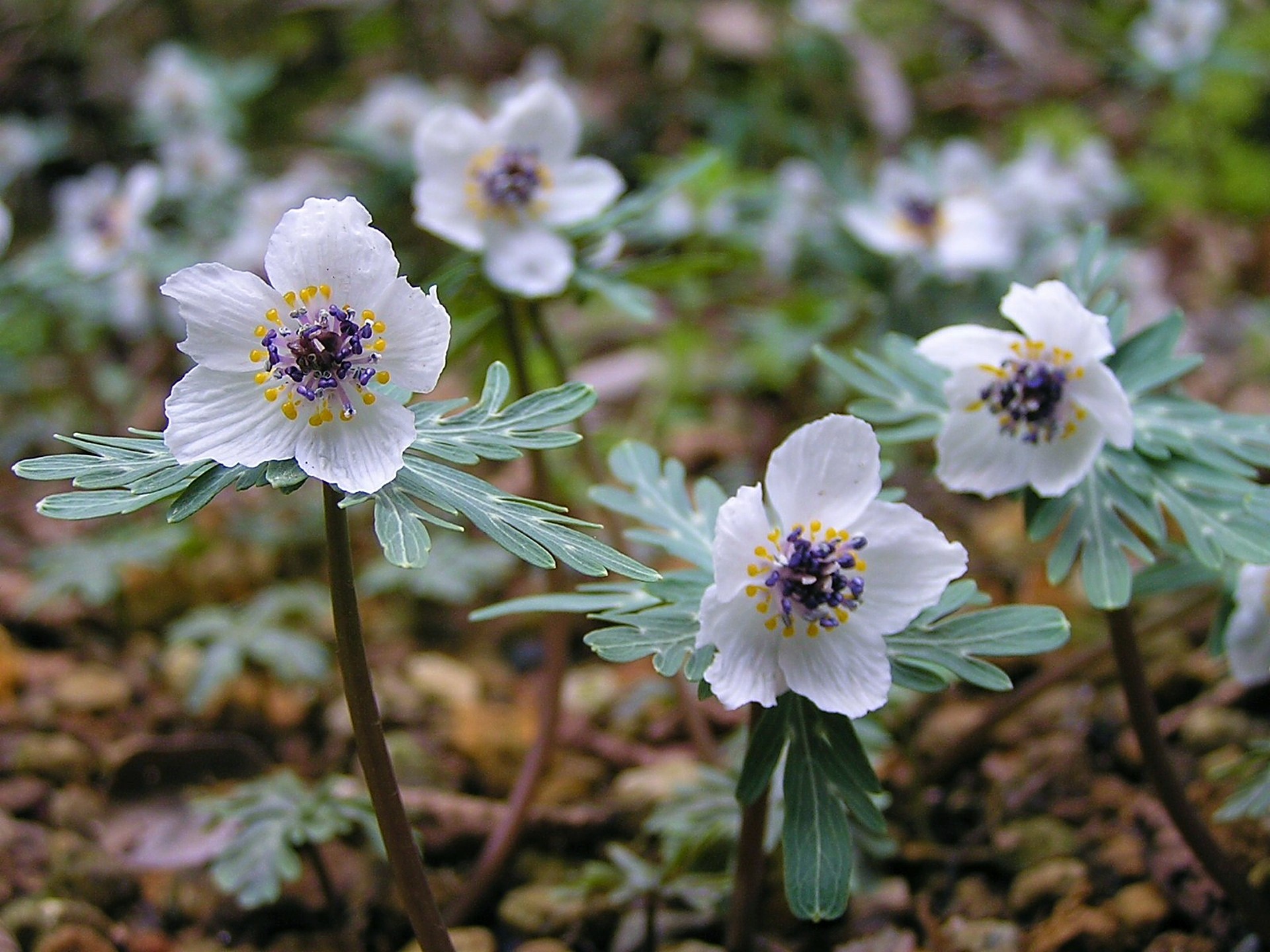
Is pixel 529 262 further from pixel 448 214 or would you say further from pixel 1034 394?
pixel 1034 394

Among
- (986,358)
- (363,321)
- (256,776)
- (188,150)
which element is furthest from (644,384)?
(363,321)

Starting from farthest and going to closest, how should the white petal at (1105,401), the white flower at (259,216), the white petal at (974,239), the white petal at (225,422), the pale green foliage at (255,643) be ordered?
1. the white flower at (259,216)
2. the white petal at (974,239)
3. the pale green foliage at (255,643)
4. the white petal at (1105,401)
5. the white petal at (225,422)

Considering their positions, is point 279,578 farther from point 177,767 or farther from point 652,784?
point 652,784

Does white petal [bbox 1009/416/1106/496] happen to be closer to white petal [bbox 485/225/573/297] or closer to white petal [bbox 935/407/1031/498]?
white petal [bbox 935/407/1031/498]

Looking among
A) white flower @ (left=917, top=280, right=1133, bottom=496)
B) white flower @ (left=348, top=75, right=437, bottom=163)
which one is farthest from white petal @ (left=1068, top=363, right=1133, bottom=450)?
white flower @ (left=348, top=75, right=437, bottom=163)

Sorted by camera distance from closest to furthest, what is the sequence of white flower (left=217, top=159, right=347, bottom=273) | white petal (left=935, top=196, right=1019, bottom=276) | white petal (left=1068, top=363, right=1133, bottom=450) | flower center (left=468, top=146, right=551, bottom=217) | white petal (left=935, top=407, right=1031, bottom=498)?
1. white petal (left=1068, top=363, right=1133, bottom=450)
2. white petal (left=935, top=407, right=1031, bottom=498)
3. flower center (left=468, top=146, right=551, bottom=217)
4. white petal (left=935, top=196, right=1019, bottom=276)
5. white flower (left=217, top=159, right=347, bottom=273)

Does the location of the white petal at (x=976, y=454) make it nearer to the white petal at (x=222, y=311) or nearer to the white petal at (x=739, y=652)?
the white petal at (x=739, y=652)

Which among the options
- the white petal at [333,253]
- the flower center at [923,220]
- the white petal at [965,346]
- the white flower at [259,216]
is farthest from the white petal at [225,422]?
the flower center at [923,220]
